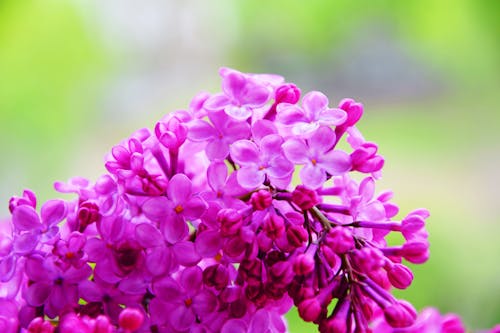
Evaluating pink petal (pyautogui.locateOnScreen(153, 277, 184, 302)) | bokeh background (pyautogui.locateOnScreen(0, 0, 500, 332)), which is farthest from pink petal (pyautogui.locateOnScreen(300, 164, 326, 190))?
bokeh background (pyautogui.locateOnScreen(0, 0, 500, 332))

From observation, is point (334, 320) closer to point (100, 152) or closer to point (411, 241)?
point (411, 241)

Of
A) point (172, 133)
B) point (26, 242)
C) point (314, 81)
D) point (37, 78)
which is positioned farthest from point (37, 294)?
point (314, 81)

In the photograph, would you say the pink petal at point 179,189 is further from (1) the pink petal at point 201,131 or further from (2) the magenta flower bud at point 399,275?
(2) the magenta flower bud at point 399,275

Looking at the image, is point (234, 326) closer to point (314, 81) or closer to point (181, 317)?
point (181, 317)

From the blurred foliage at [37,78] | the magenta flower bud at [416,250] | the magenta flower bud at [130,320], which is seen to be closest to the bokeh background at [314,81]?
the blurred foliage at [37,78]

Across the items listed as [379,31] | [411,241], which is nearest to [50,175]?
[379,31]
